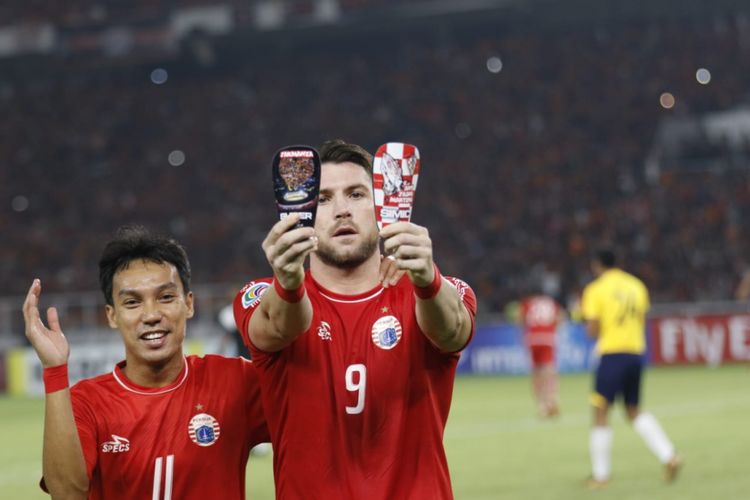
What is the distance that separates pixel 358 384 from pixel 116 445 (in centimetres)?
98

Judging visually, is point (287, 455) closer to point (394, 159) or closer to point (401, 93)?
point (394, 159)

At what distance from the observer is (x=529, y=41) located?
43.7m

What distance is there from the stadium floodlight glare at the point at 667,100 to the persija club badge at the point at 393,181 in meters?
36.9

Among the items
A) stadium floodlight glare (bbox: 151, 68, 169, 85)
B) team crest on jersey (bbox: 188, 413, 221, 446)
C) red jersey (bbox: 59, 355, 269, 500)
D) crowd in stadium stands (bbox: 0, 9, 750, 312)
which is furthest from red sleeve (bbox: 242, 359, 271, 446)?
stadium floodlight glare (bbox: 151, 68, 169, 85)

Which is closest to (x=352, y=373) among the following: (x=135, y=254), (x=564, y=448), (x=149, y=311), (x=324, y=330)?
(x=324, y=330)

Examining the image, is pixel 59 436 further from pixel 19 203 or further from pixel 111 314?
pixel 19 203

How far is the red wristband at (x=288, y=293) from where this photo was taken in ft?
13.2

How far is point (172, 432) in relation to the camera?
4.80 metres

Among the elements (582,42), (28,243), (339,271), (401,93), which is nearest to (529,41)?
(582,42)

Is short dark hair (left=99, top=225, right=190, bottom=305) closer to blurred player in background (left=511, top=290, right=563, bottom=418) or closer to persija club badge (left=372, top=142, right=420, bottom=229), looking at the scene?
persija club badge (left=372, top=142, right=420, bottom=229)

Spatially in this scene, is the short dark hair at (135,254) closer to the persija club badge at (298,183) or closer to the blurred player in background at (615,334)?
the persija club badge at (298,183)

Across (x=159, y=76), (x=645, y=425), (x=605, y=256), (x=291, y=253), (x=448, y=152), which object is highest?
(x=159, y=76)

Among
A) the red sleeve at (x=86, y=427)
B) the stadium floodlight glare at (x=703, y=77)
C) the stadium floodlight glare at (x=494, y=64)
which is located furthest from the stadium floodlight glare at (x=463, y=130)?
the red sleeve at (x=86, y=427)

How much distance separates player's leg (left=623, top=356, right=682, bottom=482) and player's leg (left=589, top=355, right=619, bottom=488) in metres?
0.19
